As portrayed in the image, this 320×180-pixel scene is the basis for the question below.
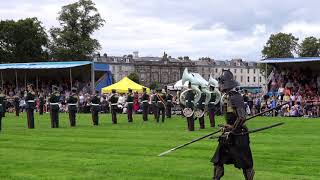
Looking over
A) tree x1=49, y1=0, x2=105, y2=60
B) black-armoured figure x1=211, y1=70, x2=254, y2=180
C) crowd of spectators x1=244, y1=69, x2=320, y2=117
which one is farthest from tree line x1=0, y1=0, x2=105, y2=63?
black-armoured figure x1=211, y1=70, x2=254, y2=180

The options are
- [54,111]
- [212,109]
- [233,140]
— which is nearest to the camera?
[233,140]

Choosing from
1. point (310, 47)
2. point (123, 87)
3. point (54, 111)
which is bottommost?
point (54, 111)

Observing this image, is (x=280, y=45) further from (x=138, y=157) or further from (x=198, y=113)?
(x=138, y=157)

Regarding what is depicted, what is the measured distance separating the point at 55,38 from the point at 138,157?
252 feet

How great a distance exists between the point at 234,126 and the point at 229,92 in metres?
0.66

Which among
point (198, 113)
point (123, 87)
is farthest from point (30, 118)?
point (123, 87)

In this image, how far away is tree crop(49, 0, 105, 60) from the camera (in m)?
87.3

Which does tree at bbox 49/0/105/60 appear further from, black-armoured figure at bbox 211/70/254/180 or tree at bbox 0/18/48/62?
black-armoured figure at bbox 211/70/254/180

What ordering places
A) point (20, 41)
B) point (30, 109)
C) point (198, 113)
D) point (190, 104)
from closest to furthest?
point (190, 104) → point (198, 113) → point (30, 109) → point (20, 41)

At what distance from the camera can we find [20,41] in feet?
288

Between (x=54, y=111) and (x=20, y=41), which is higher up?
(x=20, y=41)

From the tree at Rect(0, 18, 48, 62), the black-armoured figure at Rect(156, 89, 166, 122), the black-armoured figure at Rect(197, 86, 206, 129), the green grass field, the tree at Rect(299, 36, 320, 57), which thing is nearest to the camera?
the green grass field

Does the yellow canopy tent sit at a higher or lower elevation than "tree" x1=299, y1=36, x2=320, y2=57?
lower

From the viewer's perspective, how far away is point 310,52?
10738 cm
